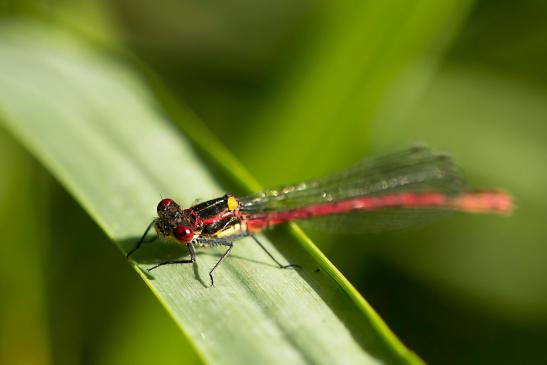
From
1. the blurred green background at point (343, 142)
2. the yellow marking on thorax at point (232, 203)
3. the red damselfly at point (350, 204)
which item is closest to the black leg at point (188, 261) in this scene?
the red damselfly at point (350, 204)

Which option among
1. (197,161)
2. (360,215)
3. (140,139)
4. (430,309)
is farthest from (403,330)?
(140,139)

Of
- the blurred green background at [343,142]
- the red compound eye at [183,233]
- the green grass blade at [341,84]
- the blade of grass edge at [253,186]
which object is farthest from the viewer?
the green grass blade at [341,84]

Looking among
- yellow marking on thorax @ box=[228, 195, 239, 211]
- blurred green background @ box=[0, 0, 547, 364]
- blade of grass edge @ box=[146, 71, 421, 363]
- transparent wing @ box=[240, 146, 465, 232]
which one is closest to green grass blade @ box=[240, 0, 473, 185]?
blurred green background @ box=[0, 0, 547, 364]

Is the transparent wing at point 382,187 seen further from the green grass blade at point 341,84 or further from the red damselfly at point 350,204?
the green grass blade at point 341,84

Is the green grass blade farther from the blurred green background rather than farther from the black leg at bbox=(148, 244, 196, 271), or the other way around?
the black leg at bbox=(148, 244, 196, 271)

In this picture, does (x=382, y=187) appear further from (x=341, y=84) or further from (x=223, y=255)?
(x=223, y=255)

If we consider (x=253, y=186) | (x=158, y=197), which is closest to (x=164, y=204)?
(x=158, y=197)
